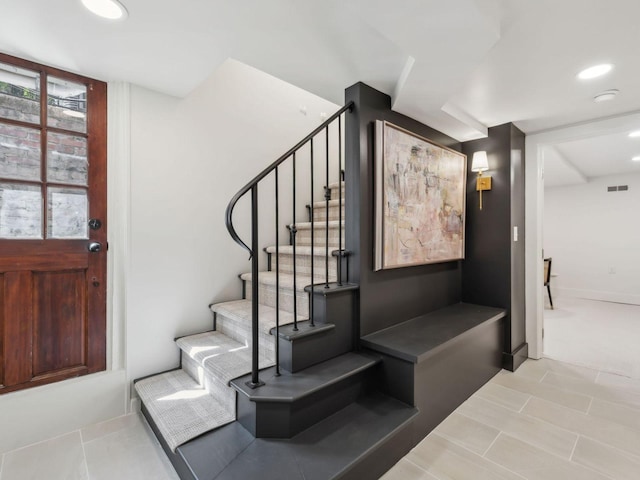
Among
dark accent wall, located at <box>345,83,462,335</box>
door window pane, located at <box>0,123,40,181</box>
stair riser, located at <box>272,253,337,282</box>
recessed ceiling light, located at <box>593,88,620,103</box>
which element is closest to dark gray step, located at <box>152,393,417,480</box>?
dark accent wall, located at <box>345,83,462,335</box>

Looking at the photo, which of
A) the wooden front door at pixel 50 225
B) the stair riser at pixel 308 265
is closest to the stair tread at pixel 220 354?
the wooden front door at pixel 50 225

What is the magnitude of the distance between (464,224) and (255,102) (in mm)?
2268

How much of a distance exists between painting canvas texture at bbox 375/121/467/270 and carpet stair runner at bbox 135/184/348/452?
473 mm

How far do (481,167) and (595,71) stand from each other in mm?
988

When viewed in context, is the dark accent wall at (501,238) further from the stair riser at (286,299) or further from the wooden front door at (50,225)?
the wooden front door at (50,225)

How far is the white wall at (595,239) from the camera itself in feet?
18.5

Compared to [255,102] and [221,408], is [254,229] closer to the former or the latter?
[221,408]

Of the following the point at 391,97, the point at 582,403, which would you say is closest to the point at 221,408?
the point at 391,97

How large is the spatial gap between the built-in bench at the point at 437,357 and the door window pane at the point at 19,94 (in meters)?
2.37

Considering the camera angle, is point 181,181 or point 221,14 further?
point 181,181

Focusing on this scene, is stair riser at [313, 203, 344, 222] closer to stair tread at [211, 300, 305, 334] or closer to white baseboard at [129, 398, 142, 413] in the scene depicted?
stair tread at [211, 300, 305, 334]

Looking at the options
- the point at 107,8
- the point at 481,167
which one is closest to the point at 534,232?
the point at 481,167

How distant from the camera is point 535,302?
2.97m

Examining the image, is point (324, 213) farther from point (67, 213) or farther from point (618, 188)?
point (618, 188)
